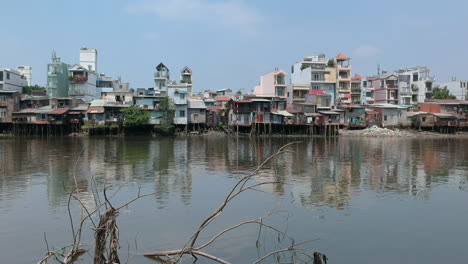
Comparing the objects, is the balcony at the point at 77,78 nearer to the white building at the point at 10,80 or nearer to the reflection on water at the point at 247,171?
the white building at the point at 10,80

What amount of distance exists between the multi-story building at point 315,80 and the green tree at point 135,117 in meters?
25.6

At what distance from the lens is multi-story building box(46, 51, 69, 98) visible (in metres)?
71.2

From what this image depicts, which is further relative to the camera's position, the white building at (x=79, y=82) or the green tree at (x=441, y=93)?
the green tree at (x=441, y=93)

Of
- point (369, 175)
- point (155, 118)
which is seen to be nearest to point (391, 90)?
point (155, 118)

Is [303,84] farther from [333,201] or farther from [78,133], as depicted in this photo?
[333,201]

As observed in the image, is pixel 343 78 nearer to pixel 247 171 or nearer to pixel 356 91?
pixel 356 91

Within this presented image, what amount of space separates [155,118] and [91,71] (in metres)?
18.8

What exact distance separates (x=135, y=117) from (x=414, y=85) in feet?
184

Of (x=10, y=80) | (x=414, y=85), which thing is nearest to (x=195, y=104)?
(x=10, y=80)

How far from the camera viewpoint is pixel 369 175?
80.5ft

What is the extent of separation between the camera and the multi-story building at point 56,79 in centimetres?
7119

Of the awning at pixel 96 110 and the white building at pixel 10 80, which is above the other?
the white building at pixel 10 80

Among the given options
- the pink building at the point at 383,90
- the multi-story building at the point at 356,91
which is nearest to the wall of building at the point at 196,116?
the multi-story building at the point at 356,91

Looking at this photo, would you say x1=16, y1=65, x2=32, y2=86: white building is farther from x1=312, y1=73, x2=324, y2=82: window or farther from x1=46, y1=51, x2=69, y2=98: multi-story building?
x1=312, y1=73, x2=324, y2=82: window
